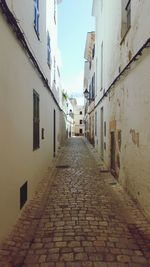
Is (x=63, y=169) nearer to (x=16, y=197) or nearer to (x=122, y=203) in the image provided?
(x=122, y=203)

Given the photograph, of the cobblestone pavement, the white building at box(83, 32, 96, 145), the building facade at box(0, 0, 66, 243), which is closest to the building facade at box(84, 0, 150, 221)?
the cobblestone pavement

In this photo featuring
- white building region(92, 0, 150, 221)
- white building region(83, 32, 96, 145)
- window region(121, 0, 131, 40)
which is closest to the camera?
white building region(92, 0, 150, 221)

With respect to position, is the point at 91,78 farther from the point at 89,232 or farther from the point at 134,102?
the point at 89,232

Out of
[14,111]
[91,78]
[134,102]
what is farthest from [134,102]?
[91,78]

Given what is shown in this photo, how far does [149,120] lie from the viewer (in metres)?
4.38

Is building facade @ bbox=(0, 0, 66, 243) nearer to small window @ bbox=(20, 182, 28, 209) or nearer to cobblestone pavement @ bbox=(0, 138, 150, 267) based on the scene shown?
small window @ bbox=(20, 182, 28, 209)

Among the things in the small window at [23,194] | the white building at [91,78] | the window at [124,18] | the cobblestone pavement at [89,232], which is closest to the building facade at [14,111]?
the small window at [23,194]

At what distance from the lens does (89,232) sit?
3.92 metres

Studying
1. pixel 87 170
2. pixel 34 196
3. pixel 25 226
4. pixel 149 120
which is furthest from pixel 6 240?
pixel 87 170

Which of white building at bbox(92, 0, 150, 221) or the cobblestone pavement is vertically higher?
white building at bbox(92, 0, 150, 221)

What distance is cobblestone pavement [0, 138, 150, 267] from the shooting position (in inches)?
124

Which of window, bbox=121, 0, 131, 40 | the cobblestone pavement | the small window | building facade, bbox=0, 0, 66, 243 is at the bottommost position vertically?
the cobblestone pavement

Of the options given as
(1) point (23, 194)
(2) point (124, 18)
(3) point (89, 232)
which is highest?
(2) point (124, 18)

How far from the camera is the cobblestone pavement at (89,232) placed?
3145 mm
